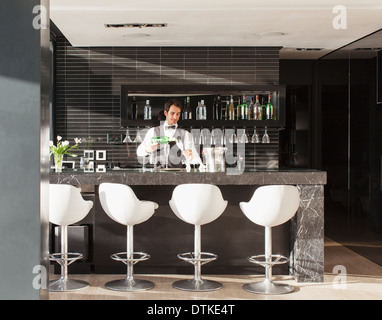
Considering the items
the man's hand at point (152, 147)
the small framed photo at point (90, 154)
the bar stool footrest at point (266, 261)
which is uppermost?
the man's hand at point (152, 147)

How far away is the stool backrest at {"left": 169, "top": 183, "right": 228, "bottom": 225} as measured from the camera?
171 inches

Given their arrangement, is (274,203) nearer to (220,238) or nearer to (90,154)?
(220,238)

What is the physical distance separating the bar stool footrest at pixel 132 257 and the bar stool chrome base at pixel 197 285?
0.37 m

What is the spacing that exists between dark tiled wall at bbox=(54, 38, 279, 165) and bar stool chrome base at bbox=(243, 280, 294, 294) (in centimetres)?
282

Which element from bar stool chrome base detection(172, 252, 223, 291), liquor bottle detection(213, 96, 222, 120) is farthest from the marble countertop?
liquor bottle detection(213, 96, 222, 120)

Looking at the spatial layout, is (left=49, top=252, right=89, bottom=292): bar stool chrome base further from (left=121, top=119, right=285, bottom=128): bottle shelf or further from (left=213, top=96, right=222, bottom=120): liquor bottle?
(left=213, top=96, right=222, bottom=120): liquor bottle

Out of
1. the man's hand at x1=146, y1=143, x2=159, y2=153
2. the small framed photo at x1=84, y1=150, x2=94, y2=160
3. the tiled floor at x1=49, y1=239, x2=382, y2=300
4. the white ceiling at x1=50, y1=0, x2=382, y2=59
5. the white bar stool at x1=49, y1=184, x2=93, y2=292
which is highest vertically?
the white ceiling at x1=50, y1=0, x2=382, y2=59

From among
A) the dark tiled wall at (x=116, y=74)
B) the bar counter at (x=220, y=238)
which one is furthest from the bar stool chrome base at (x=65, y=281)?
the dark tiled wall at (x=116, y=74)

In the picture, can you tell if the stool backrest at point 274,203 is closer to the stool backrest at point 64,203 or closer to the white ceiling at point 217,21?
the stool backrest at point 64,203

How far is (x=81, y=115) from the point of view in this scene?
6.85m

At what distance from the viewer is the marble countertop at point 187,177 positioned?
4676 millimetres

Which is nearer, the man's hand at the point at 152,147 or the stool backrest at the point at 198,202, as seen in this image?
the stool backrest at the point at 198,202
